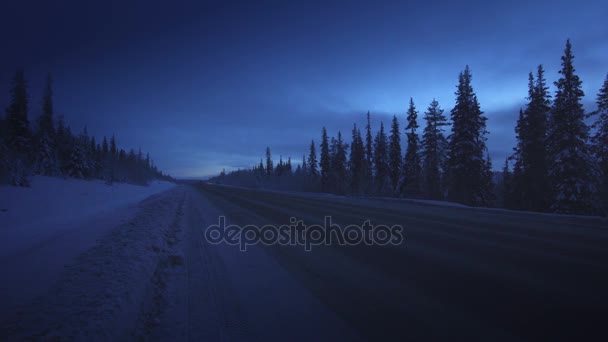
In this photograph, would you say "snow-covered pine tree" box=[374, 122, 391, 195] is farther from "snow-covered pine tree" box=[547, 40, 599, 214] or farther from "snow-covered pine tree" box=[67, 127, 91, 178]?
"snow-covered pine tree" box=[67, 127, 91, 178]

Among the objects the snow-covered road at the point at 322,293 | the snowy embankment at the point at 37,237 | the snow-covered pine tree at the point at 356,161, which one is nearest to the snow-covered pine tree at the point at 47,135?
the snowy embankment at the point at 37,237

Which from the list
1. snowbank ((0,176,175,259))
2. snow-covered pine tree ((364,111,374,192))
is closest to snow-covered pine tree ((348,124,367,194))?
snow-covered pine tree ((364,111,374,192))

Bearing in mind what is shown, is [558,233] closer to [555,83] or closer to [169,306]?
[169,306]

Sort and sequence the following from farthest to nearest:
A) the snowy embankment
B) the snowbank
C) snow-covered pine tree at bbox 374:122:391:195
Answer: snow-covered pine tree at bbox 374:122:391:195 → the snowbank → the snowy embankment

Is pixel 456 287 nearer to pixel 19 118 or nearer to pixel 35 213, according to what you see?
pixel 35 213

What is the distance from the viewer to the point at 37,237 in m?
6.53

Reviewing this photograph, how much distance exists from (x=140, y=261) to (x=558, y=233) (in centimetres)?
1066

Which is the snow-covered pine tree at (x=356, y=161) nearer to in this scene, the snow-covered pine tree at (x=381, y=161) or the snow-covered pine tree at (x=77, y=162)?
the snow-covered pine tree at (x=381, y=161)

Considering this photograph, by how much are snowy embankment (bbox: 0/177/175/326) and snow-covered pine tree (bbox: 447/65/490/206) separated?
26.8m

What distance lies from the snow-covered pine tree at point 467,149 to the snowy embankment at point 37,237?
1054 inches

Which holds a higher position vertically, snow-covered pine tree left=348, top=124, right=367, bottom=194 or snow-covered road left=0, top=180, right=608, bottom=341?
snow-covered pine tree left=348, top=124, right=367, bottom=194

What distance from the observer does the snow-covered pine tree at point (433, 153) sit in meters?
29.0

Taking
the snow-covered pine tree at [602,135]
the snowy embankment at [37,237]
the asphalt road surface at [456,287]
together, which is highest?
the snow-covered pine tree at [602,135]

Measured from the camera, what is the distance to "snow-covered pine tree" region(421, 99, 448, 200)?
29.0 metres
